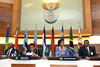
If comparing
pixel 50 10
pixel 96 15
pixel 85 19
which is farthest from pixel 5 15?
pixel 96 15

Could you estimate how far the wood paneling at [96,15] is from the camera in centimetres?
341

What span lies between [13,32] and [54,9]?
4.54 ft

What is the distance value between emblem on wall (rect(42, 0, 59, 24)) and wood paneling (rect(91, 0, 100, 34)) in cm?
103

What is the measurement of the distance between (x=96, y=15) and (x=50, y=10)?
134 centimetres

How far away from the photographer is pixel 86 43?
2.81m

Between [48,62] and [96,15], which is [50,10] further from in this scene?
[48,62]

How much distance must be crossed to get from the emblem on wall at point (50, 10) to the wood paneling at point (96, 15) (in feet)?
3.38

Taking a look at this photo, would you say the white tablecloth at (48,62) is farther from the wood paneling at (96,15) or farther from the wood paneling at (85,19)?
the wood paneling at (96,15)

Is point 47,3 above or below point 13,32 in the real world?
above

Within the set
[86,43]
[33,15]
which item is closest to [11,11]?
[33,15]

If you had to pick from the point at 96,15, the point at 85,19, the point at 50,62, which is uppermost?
the point at 96,15

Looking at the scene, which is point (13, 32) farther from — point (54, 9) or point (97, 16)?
point (97, 16)

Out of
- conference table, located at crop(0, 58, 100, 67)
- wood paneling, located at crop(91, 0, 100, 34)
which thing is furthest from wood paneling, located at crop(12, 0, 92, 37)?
conference table, located at crop(0, 58, 100, 67)

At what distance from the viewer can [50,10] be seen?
3.70 meters
